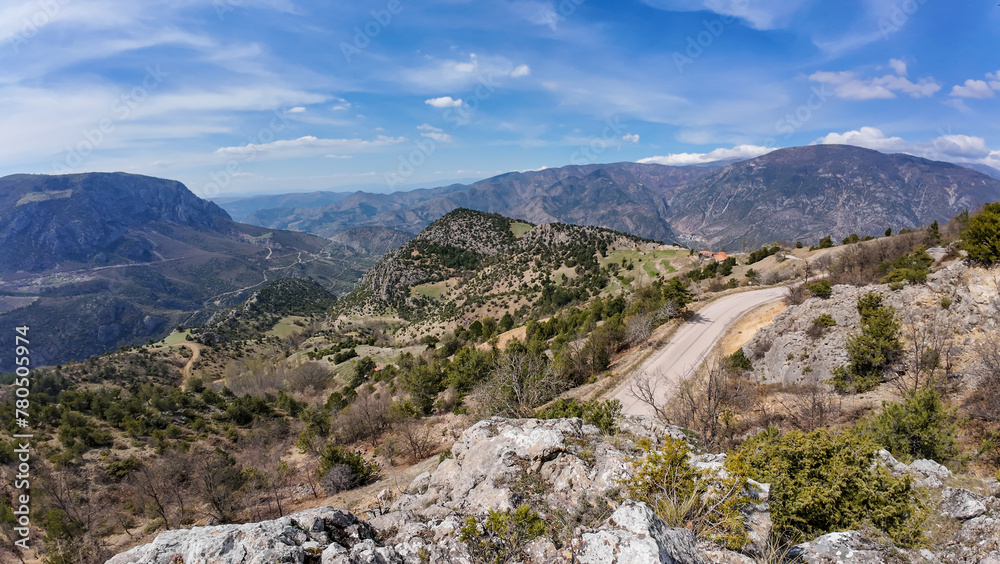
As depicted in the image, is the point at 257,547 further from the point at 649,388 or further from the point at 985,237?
the point at 985,237

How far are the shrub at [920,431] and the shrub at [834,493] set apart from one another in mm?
3996

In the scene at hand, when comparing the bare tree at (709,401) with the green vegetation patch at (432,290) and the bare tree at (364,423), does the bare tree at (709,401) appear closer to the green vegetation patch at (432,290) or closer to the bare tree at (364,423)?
the bare tree at (364,423)

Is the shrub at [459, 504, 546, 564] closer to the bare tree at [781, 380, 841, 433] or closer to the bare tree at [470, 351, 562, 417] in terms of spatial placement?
the bare tree at [470, 351, 562, 417]

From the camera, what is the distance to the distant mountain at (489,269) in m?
86.1

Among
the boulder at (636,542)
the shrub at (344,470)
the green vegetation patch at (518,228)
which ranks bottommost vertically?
the shrub at (344,470)

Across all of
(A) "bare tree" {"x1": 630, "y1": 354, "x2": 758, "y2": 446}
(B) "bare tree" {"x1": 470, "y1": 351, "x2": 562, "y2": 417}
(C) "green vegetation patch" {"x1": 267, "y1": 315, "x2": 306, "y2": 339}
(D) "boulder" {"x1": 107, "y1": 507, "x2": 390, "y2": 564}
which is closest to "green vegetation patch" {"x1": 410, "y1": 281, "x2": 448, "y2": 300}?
(C) "green vegetation patch" {"x1": 267, "y1": 315, "x2": 306, "y2": 339}

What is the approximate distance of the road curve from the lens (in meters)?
23.2

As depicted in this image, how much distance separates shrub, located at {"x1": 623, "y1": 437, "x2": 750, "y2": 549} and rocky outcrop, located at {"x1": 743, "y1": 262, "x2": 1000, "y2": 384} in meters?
17.5

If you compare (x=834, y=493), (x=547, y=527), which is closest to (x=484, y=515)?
(x=547, y=527)

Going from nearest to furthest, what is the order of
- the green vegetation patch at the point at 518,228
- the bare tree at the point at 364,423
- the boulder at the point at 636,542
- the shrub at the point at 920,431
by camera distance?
the boulder at the point at 636,542
the shrub at the point at 920,431
the bare tree at the point at 364,423
the green vegetation patch at the point at 518,228

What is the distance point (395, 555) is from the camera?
555 centimetres

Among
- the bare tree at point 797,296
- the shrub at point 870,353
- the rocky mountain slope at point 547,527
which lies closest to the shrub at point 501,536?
the rocky mountain slope at point 547,527

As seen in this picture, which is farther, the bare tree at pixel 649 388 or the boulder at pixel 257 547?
the bare tree at pixel 649 388

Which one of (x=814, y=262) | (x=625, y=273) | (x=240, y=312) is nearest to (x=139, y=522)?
(x=814, y=262)
